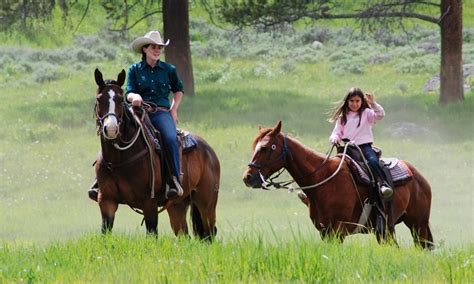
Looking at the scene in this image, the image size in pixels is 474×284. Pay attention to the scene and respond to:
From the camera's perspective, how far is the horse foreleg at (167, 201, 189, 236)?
576 inches

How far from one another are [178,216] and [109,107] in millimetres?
2784

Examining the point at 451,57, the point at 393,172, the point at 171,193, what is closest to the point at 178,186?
the point at 171,193

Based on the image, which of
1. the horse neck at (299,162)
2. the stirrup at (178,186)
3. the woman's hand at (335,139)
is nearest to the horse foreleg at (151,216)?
the stirrup at (178,186)

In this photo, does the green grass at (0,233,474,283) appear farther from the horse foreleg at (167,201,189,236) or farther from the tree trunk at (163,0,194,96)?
the tree trunk at (163,0,194,96)

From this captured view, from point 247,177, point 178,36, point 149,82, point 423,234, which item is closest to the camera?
point 247,177

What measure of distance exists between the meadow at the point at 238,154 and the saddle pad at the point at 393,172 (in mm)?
786

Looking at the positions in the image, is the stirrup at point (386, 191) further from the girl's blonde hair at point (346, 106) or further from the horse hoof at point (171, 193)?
the horse hoof at point (171, 193)

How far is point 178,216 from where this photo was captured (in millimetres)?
14758

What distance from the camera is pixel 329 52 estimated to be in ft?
147

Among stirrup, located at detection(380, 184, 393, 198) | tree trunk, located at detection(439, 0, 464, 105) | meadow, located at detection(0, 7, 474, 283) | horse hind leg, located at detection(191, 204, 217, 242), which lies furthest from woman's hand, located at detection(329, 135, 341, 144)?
tree trunk, located at detection(439, 0, 464, 105)

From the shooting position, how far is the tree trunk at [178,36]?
31.9m

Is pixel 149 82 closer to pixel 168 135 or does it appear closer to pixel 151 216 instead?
pixel 168 135

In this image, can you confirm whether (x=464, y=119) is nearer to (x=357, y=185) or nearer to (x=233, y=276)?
(x=357, y=185)

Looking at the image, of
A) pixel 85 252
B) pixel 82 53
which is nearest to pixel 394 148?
pixel 85 252
